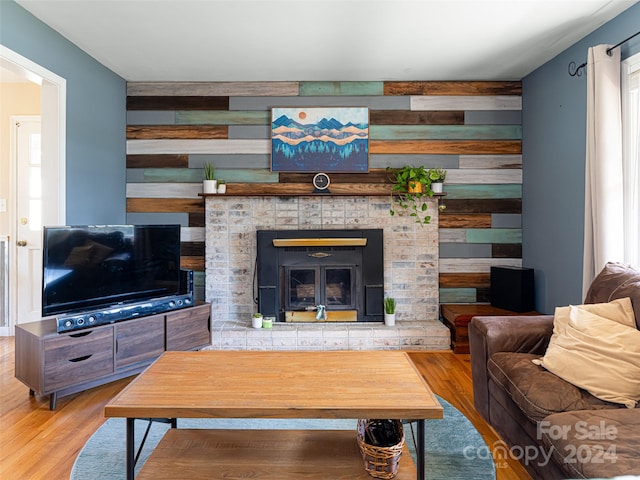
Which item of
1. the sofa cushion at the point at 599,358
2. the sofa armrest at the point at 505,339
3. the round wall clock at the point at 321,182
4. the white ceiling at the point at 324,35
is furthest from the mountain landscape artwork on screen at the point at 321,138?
the sofa cushion at the point at 599,358

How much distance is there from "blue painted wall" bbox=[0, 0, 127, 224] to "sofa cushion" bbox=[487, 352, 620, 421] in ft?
11.0

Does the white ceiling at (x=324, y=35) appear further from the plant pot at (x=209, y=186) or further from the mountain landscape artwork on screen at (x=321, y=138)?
the plant pot at (x=209, y=186)

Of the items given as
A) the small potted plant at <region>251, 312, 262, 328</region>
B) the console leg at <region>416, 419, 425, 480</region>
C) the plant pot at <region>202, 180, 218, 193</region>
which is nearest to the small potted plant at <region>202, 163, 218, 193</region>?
the plant pot at <region>202, 180, 218, 193</region>

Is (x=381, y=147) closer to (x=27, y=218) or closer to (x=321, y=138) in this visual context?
(x=321, y=138)

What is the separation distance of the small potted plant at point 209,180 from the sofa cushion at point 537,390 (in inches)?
117

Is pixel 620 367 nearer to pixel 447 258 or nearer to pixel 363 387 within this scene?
pixel 363 387

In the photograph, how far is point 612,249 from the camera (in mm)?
2682

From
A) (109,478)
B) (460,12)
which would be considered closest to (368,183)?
(460,12)

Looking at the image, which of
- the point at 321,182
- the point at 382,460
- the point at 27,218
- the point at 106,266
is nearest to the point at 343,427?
the point at 382,460

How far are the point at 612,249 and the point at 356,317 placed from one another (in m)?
2.18

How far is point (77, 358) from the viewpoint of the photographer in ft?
9.02

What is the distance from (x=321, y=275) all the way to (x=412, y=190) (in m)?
1.23

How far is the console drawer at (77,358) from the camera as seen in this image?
8.55 ft

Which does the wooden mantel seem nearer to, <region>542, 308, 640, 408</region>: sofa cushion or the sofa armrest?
the sofa armrest
